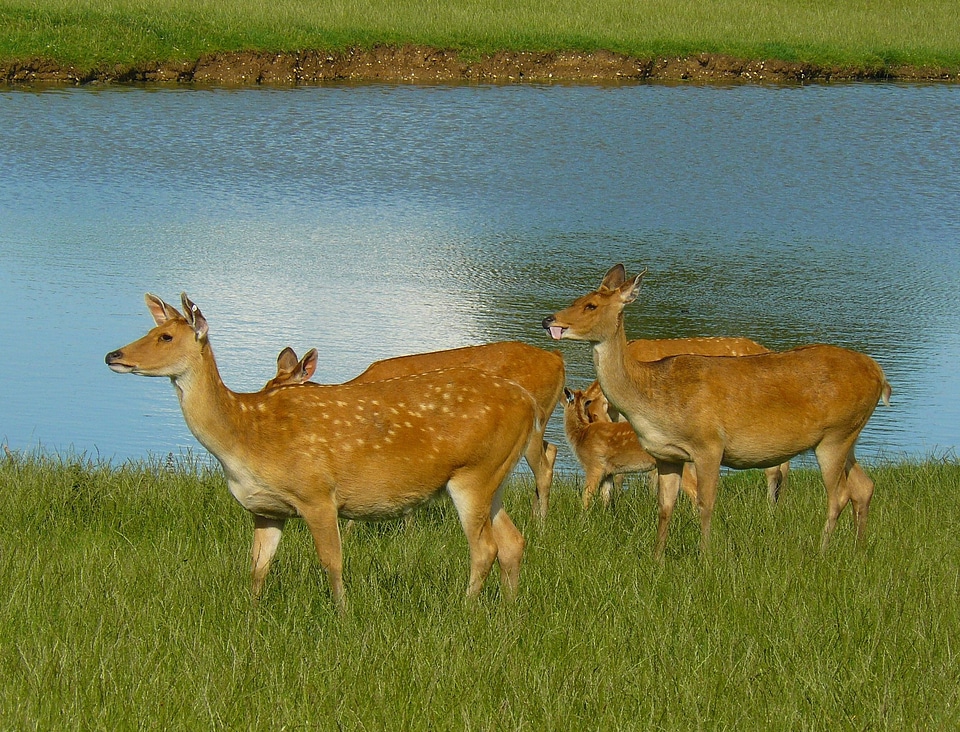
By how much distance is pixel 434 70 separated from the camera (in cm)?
3456

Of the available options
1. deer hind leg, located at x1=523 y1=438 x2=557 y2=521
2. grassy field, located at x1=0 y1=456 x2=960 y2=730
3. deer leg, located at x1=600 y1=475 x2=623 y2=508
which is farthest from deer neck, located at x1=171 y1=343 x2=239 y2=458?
deer leg, located at x1=600 y1=475 x2=623 y2=508

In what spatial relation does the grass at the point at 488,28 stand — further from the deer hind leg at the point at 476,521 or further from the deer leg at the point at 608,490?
the deer hind leg at the point at 476,521

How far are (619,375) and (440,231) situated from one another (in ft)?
38.1

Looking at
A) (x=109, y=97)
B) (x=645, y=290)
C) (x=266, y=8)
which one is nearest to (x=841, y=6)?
(x=266, y=8)

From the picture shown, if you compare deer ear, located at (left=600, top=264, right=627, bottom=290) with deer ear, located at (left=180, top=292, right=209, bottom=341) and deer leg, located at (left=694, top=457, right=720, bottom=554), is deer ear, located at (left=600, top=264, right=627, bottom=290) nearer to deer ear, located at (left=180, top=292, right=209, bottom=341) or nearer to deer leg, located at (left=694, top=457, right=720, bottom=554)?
deer leg, located at (left=694, top=457, right=720, bottom=554)

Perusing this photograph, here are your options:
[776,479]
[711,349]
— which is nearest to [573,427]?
[711,349]

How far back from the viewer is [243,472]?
268 inches

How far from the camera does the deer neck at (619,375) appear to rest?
8492 millimetres

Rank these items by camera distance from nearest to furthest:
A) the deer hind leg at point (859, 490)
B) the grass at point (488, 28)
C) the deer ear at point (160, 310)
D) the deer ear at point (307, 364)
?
1. the deer ear at point (160, 310)
2. the deer hind leg at point (859, 490)
3. the deer ear at point (307, 364)
4. the grass at point (488, 28)

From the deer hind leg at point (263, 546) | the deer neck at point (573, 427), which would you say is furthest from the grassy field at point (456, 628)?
the deer neck at point (573, 427)

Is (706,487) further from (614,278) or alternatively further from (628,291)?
(614,278)

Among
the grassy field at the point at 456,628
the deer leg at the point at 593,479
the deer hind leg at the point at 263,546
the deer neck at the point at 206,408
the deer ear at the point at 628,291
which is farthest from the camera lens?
the deer leg at the point at 593,479

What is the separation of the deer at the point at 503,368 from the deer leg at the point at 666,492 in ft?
3.06

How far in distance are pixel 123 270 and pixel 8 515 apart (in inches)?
365
